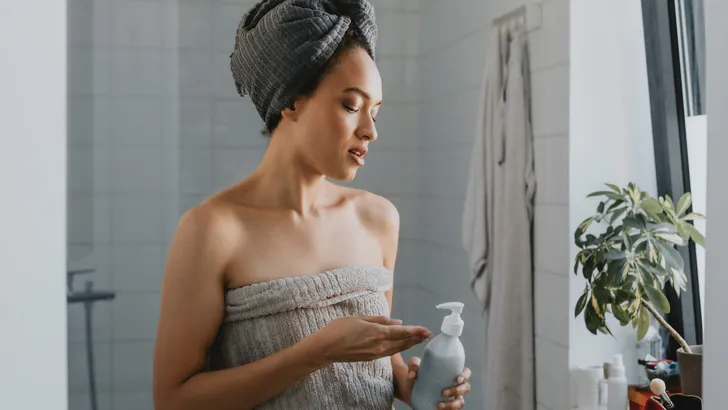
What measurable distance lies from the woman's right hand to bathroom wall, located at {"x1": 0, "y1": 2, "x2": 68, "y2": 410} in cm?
63

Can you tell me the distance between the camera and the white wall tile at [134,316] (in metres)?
1.96

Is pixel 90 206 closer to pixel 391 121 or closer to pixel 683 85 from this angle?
pixel 391 121

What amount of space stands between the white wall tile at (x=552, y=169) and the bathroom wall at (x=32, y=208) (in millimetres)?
1628

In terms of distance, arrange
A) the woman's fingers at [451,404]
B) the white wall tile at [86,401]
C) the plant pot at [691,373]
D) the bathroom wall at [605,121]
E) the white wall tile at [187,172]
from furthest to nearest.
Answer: the white wall tile at [187,172]
the white wall tile at [86,401]
the bathroom wall at [605,121]
the plant pot at [691,373]
the woman's fingers at [451,404]

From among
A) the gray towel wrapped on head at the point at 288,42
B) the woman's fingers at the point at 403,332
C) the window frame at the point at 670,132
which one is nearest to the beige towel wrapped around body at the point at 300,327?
the woman's fingers at the point at 403,332

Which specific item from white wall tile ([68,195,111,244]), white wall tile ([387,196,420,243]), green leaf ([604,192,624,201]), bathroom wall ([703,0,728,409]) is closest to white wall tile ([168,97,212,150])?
white wall tile ([68,195,111,244])

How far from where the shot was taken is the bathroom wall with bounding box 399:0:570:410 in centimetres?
176

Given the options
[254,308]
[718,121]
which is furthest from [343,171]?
[718,121]

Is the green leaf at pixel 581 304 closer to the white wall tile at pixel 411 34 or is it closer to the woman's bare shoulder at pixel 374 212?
the woman's bare shoulder at pixel 374 212

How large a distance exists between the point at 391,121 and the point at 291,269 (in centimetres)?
186

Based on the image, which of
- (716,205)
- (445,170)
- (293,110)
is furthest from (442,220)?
(716,205)

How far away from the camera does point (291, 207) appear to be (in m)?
0.98

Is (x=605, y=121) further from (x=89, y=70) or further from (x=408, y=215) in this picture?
(x=89, y=70)

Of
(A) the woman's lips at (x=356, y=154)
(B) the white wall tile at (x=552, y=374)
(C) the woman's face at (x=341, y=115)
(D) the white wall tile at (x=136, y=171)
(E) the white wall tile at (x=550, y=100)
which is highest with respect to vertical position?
(E) the white wall tile at (x=550, y=100)
